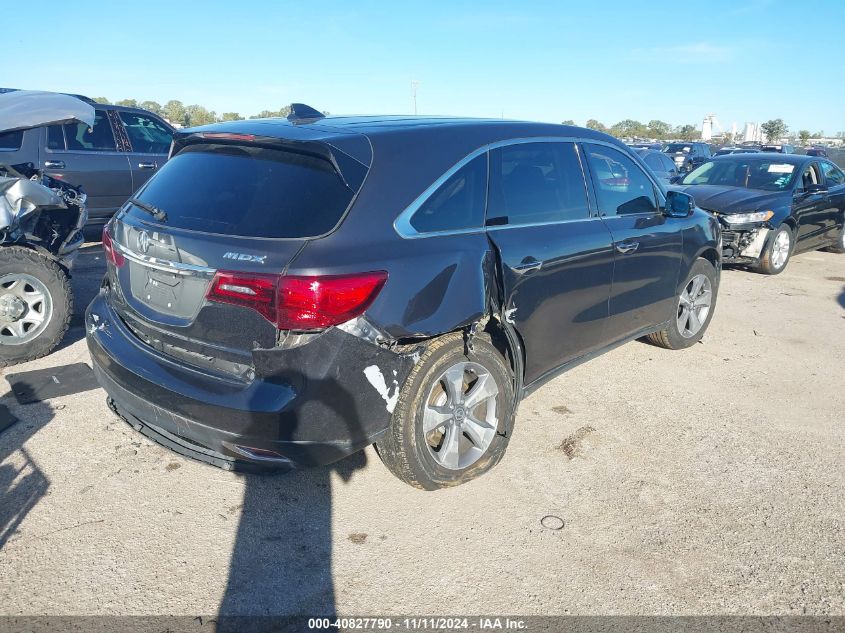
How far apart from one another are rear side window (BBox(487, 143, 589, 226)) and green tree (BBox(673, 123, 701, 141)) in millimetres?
79094

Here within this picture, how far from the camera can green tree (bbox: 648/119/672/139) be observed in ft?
269

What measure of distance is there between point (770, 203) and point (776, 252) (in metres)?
0.70

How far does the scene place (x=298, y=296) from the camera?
8.30 ft

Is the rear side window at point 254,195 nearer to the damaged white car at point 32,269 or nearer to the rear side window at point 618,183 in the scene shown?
the rear side window at point 618,183

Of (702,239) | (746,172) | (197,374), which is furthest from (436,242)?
(746,172)

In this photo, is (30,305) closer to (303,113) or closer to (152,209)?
(152,209)

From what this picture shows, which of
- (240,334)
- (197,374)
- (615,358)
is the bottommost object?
(615,358)

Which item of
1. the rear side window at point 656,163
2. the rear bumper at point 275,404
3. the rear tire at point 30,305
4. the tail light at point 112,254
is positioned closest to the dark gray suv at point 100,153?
the rear tire at point 30,305

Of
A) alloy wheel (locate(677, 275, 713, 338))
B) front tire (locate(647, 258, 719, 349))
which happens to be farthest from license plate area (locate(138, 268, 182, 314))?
alloy wheel (locate(677, 275, 713, 338))

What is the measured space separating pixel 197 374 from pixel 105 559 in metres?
0.88

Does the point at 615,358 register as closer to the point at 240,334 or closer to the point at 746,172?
the point at 240,334

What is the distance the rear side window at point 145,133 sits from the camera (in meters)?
8.92

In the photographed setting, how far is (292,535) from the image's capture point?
9.72ft

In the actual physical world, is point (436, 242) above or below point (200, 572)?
above
